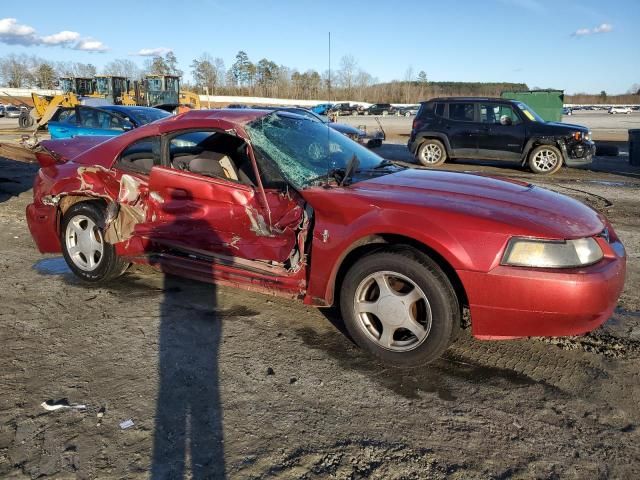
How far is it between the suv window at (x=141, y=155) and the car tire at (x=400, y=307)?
205cm

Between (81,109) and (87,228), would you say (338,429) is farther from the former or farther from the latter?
(81,109)

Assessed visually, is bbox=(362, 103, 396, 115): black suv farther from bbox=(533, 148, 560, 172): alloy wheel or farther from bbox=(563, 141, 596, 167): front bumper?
bbox=(563, 141, 596, 167): front bumper

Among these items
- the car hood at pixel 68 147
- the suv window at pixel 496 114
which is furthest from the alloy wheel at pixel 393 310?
the suv window at pixel 496 114

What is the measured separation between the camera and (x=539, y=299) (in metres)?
2.80

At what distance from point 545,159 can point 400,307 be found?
11.0 m

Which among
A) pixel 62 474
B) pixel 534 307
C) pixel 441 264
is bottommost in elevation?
pixel 62 474

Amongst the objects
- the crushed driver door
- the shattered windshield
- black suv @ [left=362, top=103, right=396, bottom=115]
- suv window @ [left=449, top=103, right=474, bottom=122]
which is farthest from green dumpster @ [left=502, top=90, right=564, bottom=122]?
black suv @ [left=362, top=103, right=396, bottom=115]

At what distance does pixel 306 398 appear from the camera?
2.87 meters

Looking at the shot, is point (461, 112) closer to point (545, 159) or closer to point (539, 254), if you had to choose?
point (545, 159)

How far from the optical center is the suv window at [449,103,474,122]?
13.4 meters

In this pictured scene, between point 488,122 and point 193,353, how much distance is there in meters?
11.7

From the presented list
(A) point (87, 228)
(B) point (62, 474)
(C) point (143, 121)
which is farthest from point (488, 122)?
(B) point (62, 474)

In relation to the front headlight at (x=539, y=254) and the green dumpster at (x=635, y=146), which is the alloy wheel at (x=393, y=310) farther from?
the green dumpster at (x=635, y=146)

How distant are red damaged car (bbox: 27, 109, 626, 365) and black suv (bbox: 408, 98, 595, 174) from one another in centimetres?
958
